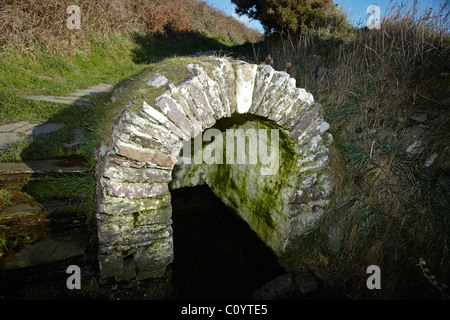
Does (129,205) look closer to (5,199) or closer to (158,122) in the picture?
(158,122)

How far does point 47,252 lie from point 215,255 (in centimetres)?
192

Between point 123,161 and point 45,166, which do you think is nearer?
point 123,161

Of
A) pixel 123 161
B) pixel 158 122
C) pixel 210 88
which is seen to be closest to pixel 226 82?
pixel 210 88

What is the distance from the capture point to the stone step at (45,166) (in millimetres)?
2500

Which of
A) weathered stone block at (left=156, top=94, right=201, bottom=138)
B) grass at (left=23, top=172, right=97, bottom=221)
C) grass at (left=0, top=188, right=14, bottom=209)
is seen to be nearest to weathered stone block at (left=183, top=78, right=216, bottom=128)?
weathered stone block at (left=156, top=94, right=201, bottom=138)

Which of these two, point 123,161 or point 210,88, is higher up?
point 210,88

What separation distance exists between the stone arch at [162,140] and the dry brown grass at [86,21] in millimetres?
5551

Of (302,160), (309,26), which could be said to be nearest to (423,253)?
(302,160)

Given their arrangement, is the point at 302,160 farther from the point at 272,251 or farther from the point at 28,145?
the point at 28,145

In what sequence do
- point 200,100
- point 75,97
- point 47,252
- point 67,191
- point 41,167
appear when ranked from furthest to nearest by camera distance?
point 75,97, point 41,167, point 67,191, point 47,252, point 200,100

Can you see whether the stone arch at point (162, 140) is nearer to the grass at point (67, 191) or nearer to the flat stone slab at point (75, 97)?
the grass at point (67, 191)

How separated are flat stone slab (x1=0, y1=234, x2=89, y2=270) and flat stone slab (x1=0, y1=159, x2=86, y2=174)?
871 millimetres

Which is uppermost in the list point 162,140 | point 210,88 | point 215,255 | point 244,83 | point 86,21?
point 86,21

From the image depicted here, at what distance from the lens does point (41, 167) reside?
8.72 ft
